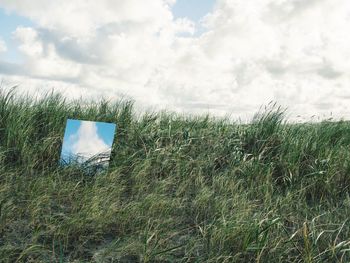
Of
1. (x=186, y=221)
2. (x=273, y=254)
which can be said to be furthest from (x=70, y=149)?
(x=273, y=254)

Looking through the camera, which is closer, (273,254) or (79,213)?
Result: (273,254)

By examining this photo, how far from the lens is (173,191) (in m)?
4.15

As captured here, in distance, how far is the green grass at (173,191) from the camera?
2.87 m

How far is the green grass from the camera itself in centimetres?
287

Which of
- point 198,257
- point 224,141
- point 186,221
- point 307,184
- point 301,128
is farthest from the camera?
point 301,128

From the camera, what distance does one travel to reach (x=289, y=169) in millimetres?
4664

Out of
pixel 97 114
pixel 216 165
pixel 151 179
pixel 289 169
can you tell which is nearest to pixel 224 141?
pixel 216 165

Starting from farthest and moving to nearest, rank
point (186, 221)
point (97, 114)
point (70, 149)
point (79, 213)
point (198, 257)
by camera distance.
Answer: point (97, 114) < point (70, 149) < point (186, 221) < point (79, 213) < point (198, 257)

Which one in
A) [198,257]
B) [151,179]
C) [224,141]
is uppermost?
[224,141]

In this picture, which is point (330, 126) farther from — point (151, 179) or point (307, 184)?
point (151, 179)

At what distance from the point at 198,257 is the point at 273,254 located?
1.71 ft

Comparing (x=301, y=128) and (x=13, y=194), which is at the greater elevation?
(x=301, y=128)

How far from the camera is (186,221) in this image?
11.3 feet

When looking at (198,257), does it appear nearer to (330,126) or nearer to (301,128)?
(301,128)
